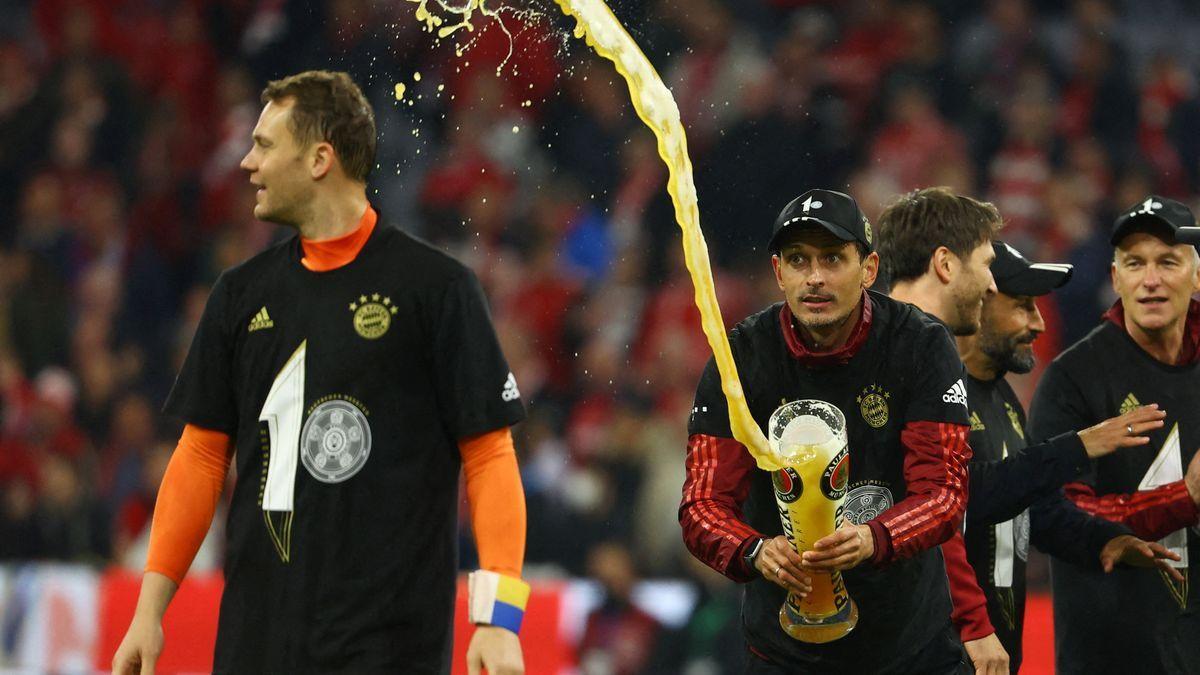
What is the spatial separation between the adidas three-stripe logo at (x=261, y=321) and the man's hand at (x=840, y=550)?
1.29 metres

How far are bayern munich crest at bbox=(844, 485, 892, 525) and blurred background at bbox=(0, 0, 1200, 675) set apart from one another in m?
4.71

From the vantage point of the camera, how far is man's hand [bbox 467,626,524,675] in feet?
11.3

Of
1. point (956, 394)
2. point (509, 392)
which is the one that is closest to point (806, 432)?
point (956, 394)

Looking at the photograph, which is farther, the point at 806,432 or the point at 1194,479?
the point at 1194,479

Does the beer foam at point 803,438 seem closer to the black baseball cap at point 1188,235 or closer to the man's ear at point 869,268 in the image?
the man's ear at point 869,268

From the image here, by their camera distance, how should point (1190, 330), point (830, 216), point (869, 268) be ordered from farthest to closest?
point (1190, 330)
point (869, 268)
point (830, 216)

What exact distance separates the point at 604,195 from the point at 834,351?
6137mm

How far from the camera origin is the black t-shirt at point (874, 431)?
13.3 ft

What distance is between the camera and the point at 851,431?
407 cm

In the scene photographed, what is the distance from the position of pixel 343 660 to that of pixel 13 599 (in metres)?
5.72

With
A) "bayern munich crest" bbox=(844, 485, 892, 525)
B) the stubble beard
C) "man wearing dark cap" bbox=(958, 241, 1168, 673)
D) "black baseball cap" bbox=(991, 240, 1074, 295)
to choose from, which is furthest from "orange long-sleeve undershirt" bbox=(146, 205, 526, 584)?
"black baseball cap" bbox=(991, 240, 1074, 295)

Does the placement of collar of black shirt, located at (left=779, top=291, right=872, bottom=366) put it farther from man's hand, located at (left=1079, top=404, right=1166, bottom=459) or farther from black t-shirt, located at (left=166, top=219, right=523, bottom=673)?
man's hand, located at (left=1079, top=404, right=1166, bottom=459)

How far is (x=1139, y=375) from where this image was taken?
525cm

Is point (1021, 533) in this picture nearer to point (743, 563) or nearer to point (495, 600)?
point (743, 563)
